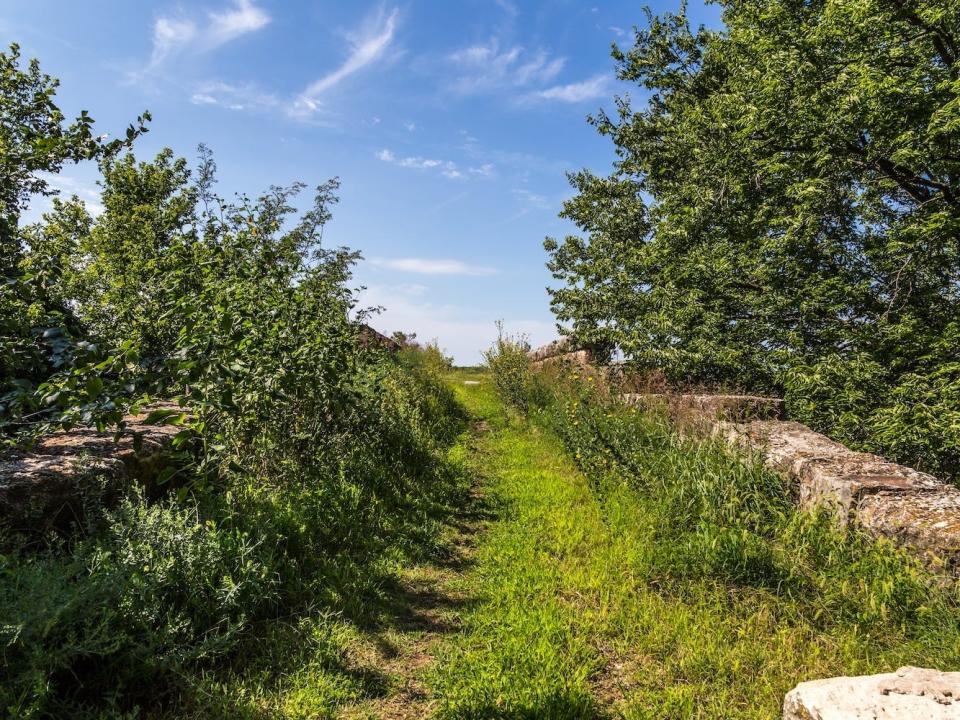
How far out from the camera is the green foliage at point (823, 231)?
21.2 feet

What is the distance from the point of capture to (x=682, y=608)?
11.8 feet

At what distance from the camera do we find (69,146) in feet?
10.0

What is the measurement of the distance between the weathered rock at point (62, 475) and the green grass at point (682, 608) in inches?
117

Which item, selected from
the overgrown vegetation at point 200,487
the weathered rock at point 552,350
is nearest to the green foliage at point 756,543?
the overgrown vegetation at point 200,487

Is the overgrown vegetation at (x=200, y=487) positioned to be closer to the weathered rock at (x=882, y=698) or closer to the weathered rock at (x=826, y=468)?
the weathered rock at (x=882, y=698)

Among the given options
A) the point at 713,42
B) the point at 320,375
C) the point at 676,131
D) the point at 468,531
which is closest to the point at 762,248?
the point at 676,131

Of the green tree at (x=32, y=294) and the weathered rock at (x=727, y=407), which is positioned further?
the weathered rock at (x=727, y=407)

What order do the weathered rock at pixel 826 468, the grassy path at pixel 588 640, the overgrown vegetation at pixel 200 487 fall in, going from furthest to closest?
the weathered rock at pixel 826 468 < the grassy path at pixel 588 640 < the overgrown vegetation at pixel 200 487

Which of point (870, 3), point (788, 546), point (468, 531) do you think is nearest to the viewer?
point (788, 546)

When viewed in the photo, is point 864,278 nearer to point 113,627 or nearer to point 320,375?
point 320,375

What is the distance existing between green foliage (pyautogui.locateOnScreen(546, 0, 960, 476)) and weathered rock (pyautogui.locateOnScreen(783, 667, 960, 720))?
199 inches

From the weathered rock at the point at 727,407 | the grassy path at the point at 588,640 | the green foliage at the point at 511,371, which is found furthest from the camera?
the green foliage at the point at 511,371

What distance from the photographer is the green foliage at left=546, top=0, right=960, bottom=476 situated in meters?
6.47

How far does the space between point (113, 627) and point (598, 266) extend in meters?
10.2
